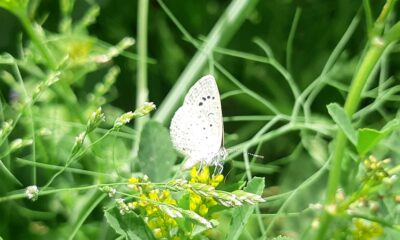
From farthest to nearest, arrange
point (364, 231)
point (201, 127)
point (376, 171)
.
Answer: point (201, 127) → point (364, 231) → point (376, 171)

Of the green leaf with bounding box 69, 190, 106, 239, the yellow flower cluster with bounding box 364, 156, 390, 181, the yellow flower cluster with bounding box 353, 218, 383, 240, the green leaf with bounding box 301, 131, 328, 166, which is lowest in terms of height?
the yellow flower cluster with bounding box 353, 218, 383, 240

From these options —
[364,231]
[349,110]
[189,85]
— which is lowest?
[364,231]

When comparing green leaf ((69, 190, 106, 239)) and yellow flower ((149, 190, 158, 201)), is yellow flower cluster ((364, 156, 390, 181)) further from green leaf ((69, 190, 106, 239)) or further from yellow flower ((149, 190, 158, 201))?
green leaf ((69, 190, 106, 239))

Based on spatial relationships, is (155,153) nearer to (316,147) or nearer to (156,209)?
(156,209)

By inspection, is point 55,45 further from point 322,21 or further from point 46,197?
point 322,21

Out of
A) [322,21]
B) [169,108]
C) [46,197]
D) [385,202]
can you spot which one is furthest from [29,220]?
[322,21]

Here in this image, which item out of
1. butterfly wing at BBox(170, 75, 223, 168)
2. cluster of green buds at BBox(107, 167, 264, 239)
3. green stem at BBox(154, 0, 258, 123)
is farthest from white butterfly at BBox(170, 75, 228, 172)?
green stem at BBox(154, 0, 258, 123)

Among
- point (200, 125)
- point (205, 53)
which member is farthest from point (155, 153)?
point (205, 53)
